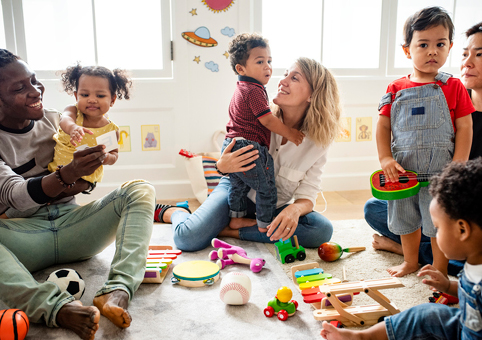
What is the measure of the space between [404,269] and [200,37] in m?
2.06

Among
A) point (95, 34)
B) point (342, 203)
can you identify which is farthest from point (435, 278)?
point (95, 34)

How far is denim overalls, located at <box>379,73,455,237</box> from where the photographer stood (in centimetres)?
150

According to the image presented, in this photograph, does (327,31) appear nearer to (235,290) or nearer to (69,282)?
(235,290)

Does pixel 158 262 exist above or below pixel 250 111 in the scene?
below

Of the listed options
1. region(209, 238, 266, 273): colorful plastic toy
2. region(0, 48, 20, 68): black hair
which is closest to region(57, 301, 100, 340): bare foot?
region(209, 238, 266, 273): colorful plastic toy

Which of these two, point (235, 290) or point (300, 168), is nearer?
point (235, 290)

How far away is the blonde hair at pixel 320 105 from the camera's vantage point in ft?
5.85

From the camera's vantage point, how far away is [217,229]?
1.96 m

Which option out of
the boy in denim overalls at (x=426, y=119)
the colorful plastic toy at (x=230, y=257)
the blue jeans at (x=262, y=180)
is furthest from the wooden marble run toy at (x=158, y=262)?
the boy in denim overalls at (x=426, y=119)

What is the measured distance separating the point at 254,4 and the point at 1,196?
2.23 m

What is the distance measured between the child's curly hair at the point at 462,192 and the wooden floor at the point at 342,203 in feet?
4.96

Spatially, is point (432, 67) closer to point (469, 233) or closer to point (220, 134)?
point (469, 233)

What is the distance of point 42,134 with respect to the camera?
1612mm

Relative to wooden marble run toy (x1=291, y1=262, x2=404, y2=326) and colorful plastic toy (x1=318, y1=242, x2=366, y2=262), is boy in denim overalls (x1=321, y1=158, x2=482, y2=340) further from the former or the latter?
colorful plastic toy (x1=318, y1=242, x2=366, y2=262)
